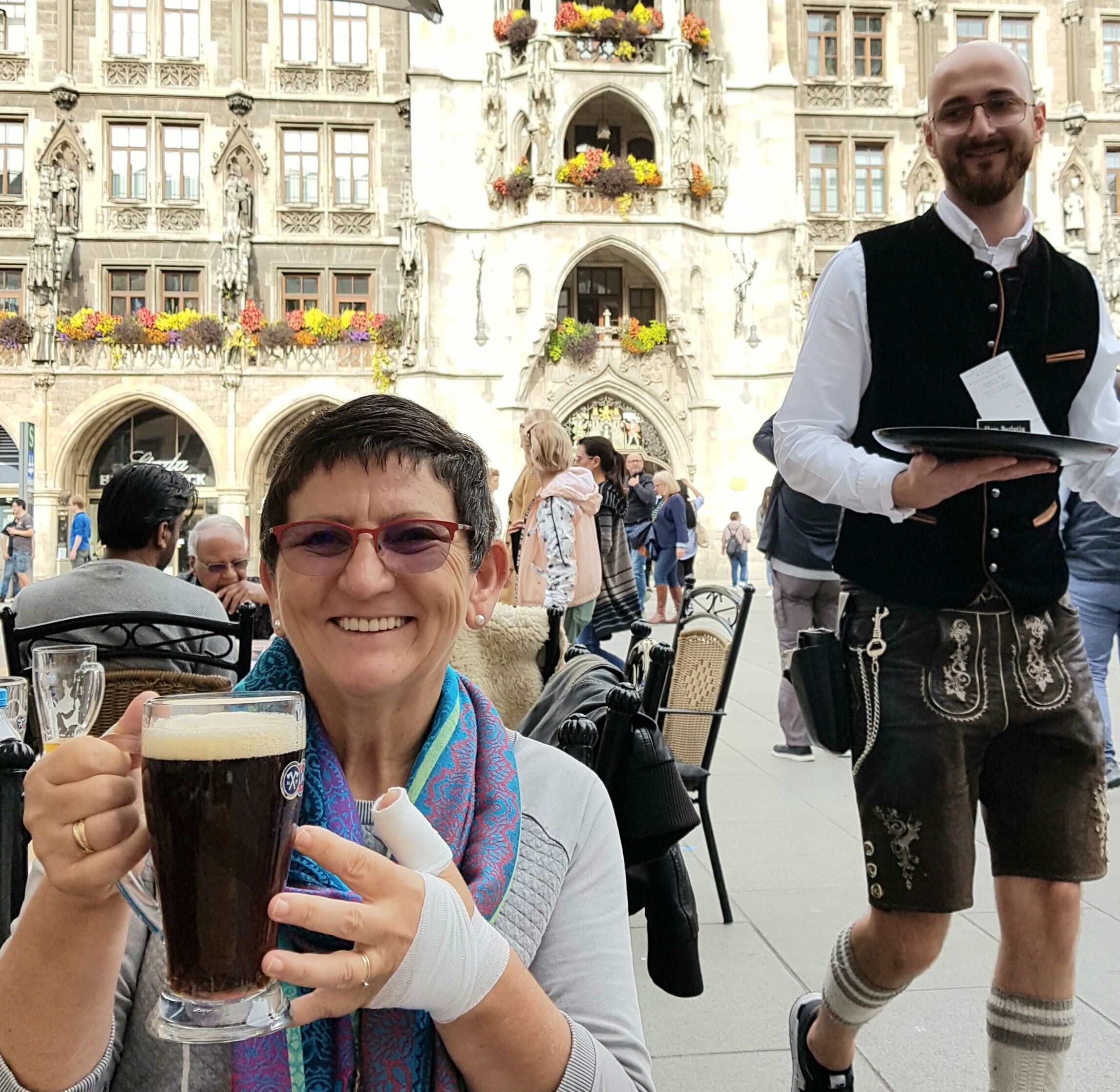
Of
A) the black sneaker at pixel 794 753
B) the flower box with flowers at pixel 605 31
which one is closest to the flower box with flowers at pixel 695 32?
the flower box with flowers at pixel 605 31

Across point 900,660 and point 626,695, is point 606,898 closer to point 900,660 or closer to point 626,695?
point 626,695

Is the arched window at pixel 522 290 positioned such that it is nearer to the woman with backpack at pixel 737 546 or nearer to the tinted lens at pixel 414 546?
the woman with backpack at pixel 737 546

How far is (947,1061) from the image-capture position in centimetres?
286

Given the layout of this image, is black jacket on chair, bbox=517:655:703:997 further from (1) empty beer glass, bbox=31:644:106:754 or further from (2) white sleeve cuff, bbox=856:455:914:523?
(1) empty beer glass, bbox=31:644:106:754

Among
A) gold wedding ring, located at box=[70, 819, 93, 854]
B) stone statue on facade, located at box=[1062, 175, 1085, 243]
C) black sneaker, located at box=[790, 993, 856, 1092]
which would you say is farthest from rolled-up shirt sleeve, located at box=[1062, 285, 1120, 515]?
stone statue on facade, located at box=[1062, 175, 1085, 243]

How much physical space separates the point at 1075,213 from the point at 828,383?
28.5 meters

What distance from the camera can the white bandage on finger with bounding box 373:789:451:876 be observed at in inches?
37.4

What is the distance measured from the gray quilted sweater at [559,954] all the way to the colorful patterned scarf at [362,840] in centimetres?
5

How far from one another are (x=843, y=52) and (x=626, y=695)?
29.3 metres

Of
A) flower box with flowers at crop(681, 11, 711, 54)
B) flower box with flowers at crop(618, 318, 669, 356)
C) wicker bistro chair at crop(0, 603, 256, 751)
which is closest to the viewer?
wicker bistro chair at crop(0, 603, 256, 751)

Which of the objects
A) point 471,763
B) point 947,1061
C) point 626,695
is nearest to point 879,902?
point 626,695

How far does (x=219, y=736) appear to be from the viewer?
95 centimetres

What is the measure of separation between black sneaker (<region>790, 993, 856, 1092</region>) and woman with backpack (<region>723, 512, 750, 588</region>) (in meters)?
16.0

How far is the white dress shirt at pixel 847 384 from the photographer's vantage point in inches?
91.1
